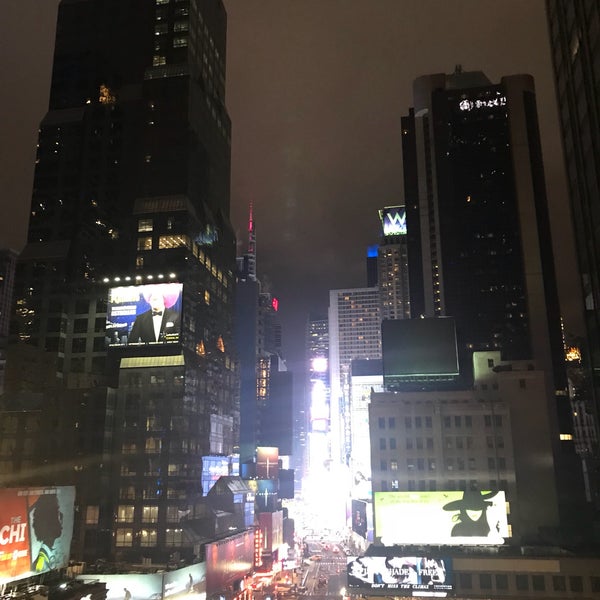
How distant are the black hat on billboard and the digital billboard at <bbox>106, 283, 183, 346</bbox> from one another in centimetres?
4465

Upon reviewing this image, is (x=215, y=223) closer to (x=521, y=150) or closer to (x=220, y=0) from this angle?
(x=220, y=0)

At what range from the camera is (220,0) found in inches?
5113

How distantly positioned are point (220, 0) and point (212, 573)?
11732 cm

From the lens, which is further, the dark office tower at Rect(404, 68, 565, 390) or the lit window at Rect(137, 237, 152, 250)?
the dark office tower at Rect(404, 68, 565, 390)

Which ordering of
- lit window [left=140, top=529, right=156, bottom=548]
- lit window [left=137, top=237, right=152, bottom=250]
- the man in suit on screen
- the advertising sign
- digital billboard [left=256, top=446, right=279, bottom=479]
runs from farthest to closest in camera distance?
digital billboard [left=256, top=446, right=279, bottom=479] < lit window [left=137, top=237, right=152, bottom=250] < the man in suit on screen < lit window [left=140, top=529, right=156, bottom=548] < the advertising sign

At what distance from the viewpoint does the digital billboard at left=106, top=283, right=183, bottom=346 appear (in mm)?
86375

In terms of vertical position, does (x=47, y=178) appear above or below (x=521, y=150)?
below

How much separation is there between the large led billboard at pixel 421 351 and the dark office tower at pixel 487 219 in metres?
45.5

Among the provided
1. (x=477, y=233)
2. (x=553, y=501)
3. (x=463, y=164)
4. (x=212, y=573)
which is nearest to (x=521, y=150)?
(x=463, y=164)

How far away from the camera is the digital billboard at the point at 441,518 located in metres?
68.9

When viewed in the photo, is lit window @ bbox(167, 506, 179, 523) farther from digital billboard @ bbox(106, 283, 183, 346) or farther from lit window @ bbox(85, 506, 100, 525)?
digital billboard @ bbox(106, 283, 183, 346)

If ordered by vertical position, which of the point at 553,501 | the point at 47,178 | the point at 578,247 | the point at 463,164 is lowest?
the point at 553,501

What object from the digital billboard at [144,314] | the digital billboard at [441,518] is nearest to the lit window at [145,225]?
the digital billboard at [144,314]

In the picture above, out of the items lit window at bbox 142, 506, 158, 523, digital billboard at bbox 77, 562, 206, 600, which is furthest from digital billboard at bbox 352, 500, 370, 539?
digital billboard at bbox 77, 562, 206, 600
